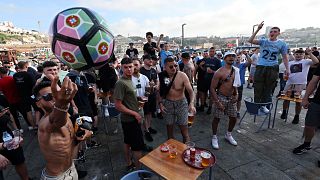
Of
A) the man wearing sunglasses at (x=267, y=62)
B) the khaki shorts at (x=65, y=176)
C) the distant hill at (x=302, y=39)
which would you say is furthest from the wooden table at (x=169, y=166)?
the distant hill at (x=302, y=39)

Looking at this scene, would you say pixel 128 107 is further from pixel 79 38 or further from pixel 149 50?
pixel 149 50

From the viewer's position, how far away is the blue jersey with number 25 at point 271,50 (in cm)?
490

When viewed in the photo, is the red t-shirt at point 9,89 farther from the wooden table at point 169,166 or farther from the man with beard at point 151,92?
the wooden table at point 169,166

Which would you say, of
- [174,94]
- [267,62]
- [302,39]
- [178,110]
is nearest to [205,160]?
[178,110]

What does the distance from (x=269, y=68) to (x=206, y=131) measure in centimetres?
246

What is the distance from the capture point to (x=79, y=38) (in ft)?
7.95

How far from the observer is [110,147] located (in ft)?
14.7

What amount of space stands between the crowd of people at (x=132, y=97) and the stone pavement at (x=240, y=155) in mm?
245

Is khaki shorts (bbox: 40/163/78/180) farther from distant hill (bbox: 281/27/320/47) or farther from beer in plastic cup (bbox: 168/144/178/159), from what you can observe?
distant hill (bbox: 281/27/320/47)

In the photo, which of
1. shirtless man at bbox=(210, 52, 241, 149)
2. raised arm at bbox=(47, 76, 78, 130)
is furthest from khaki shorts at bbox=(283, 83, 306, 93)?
raised arm at bbox=(47, 76, 78, 130)

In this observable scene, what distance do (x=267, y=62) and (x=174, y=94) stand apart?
3.06 meters

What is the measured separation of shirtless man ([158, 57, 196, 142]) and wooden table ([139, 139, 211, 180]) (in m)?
1.14

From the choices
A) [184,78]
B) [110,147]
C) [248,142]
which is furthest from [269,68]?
[110,147]

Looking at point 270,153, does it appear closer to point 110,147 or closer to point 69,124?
point 110,147
